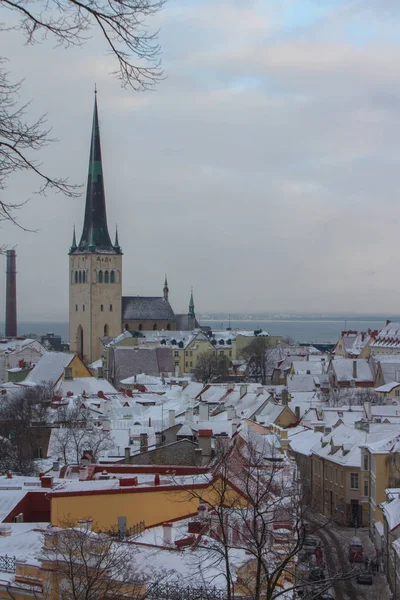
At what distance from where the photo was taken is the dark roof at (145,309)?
120 m

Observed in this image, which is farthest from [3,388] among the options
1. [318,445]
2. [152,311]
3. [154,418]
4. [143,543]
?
[152,311]

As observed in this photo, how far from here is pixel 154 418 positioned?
41281 millimetres

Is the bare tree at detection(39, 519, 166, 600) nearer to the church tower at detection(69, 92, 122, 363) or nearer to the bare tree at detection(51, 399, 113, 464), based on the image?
the bare tree at detection(51, 399, 113, 464)

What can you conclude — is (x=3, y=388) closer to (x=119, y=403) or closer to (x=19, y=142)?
(x=119, y=403)

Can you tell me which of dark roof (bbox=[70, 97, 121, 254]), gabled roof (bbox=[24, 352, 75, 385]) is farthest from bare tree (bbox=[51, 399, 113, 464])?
dark roof (bbox=[70, 97, 121, 254])

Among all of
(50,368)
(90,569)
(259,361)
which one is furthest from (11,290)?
(90,569)

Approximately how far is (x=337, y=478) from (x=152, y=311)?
290 feet

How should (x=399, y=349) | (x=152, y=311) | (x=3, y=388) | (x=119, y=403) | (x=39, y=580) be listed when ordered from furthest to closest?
1. (x=152, y=311)
2. (x=399, y=349)
3. (x=3, y=388)
4. (x=119, y=403)
5. (x=39, y=580)

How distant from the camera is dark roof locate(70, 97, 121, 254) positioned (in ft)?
373

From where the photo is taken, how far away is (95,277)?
11681cm

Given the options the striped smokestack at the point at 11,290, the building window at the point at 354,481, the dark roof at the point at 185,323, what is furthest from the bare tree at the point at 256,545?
the dark roof at the point at 185,323

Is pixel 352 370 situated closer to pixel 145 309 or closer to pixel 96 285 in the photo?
pixel 96 285

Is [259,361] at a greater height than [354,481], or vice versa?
[354,481]

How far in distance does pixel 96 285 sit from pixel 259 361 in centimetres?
3214
